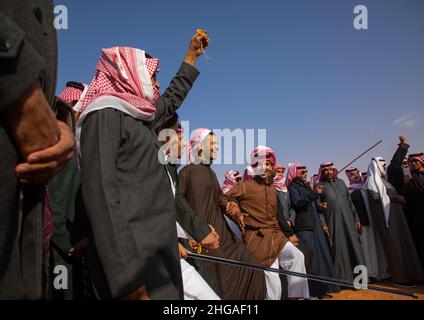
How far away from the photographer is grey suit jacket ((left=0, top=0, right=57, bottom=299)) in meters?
0.82

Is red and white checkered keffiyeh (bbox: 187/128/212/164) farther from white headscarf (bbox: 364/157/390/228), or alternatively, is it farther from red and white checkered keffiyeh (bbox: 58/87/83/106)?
white headscarf (bbox: 364/157/390/228)

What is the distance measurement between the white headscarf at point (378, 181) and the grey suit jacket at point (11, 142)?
8.14 m

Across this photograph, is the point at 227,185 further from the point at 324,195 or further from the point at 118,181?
the point at 118,181

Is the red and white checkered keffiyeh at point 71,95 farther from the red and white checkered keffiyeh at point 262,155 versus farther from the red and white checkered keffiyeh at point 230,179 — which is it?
the red and white checkered keffiyeh at point 230,179

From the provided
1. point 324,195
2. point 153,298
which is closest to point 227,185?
point 324,195

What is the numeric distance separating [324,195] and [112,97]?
21.9 feet

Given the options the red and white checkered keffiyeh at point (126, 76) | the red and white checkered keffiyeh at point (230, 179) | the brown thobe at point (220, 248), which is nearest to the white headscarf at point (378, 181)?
the red and white checkered keffiyeh at point (230, 179)

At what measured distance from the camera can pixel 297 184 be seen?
705cm

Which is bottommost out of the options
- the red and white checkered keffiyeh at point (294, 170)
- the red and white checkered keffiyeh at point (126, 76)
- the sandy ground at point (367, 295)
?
the sandy ground at point (367, 295)

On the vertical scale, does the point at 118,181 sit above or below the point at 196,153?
below

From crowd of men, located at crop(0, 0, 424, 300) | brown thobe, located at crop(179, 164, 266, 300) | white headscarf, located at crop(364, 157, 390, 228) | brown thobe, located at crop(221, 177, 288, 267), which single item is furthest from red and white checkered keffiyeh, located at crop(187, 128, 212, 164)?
white headscarf, located at crop(364, 157, 390, 228)

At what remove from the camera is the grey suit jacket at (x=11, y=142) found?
82cm

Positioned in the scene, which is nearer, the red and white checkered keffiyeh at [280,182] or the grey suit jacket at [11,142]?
the grey suit jacket at [11,142]

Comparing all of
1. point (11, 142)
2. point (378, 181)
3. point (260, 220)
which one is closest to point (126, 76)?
point (11, 142)
